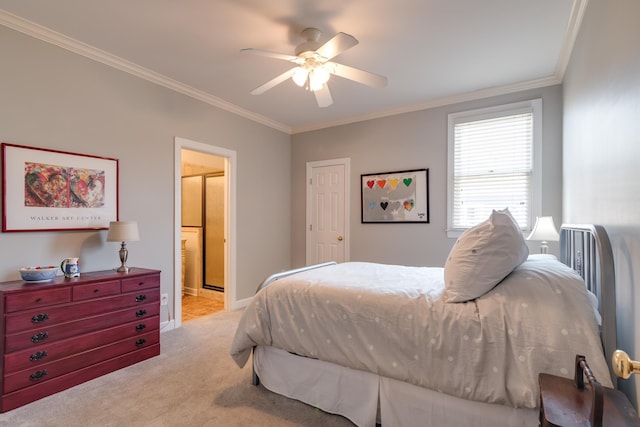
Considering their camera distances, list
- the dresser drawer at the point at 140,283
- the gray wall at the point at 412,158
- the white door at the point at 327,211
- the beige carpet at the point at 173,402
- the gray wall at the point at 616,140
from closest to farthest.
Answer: the gray wall at the point at 616,140 → the beige carpet at the point at 173,402 → the dresser drawer at the point at 140,283 → the gray wall at the point at 412,158 → the white door at the point at 327,211

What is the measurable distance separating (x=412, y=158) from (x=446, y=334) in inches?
118

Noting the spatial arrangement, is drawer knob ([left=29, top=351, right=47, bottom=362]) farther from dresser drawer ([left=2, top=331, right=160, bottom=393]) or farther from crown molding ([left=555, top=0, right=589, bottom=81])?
crown molding ([left=555, top=0, right=589, bottom=81])

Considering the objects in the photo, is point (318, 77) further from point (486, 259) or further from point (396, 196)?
point (396, 196)

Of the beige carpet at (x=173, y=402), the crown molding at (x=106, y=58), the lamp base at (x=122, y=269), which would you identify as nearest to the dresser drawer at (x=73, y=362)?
the beige carpet at (x=173, y=402)

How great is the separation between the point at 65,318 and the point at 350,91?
3394mm

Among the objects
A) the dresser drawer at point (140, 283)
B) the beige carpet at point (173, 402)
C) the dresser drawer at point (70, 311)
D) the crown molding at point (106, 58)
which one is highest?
the crown molding at point (106, 58)

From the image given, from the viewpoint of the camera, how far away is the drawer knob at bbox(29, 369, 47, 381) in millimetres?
2076

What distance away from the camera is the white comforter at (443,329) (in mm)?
1344

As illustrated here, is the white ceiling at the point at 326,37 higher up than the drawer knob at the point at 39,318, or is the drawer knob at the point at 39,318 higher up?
the white ceiling at the point at 326,37

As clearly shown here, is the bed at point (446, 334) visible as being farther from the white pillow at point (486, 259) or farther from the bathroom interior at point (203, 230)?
the bathroom interior at point (203, 230)

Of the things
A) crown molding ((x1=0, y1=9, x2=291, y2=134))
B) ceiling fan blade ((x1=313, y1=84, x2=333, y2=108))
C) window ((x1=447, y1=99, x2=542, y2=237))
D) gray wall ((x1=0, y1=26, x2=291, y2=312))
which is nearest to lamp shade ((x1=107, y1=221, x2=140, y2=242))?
gray wall ((x1=0, y1=26, x2=291, y2=312))

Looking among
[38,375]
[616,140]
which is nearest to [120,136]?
[38,375]

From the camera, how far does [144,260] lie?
3.19 metres

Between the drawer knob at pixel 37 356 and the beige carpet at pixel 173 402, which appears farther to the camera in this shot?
the drawer knob at pixel 37 356
